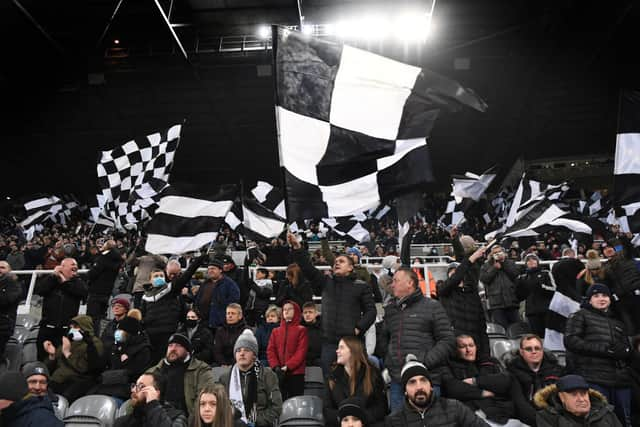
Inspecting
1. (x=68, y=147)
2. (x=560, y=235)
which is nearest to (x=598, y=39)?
(x=560, y=235)

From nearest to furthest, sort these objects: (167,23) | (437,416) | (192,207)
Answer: (437,416) → (192,207) → (167,23)

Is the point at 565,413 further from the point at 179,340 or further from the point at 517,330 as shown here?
the point at 179,340

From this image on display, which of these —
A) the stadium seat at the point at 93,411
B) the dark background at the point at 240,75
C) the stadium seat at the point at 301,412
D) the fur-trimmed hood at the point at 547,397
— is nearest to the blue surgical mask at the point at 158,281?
the stadium seat at the point at 93,411

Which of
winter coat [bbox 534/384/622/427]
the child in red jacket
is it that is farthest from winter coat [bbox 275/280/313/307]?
winter coat [bbox 534/384/622/427]

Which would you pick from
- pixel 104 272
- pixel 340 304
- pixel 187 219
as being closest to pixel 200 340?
pixel 187 219

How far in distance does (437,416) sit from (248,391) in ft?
5.33

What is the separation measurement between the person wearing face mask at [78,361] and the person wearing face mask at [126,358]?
13 cm

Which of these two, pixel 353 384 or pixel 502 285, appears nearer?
pixel 353 384

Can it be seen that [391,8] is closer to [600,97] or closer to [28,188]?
[600,97]

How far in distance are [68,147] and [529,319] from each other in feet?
63.8

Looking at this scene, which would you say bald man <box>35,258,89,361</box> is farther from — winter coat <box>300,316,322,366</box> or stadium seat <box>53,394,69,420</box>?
winter coat <box>300,316,322,366</box>

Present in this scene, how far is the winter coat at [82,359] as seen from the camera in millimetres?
5070

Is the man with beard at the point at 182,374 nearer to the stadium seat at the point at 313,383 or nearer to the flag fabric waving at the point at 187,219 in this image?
the stadium seat at the point at 313,383

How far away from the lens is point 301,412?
14.6 feet
